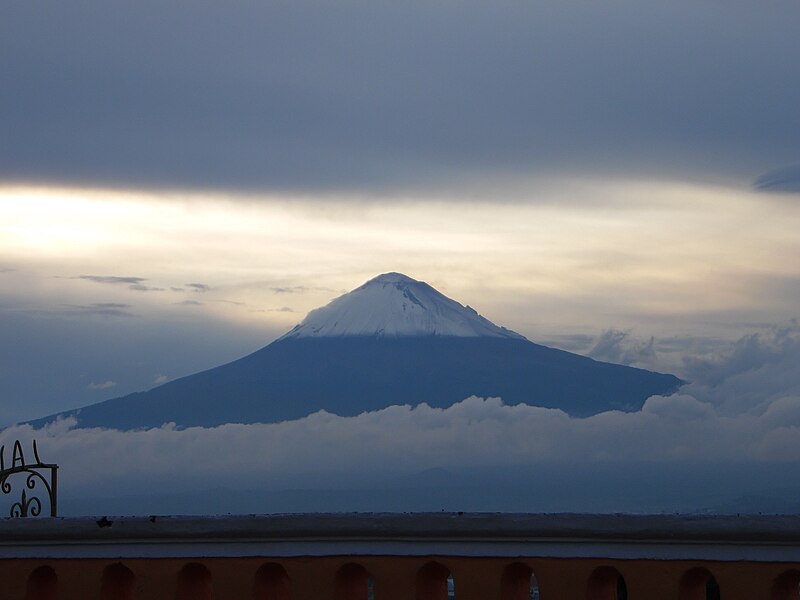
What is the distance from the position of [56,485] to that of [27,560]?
2.06 metres

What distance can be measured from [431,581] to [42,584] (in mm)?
2379

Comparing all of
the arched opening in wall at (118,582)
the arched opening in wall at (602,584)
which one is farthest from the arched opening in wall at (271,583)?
the arched opening in wall at (602,584)

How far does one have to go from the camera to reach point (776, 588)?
22.6 ft

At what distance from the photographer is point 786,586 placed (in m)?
6.92

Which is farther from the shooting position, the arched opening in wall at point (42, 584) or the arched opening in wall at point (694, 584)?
the arched opening in wall at point (42, 584)

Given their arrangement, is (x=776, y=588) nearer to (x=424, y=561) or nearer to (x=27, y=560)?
(x=424, y=561)

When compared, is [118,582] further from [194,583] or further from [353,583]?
[353,583]

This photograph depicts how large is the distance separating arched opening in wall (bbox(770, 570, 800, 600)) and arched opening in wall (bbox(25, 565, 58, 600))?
419cm

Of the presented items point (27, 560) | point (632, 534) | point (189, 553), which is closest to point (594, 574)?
point (632, 534)

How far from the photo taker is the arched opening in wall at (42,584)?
769 cm

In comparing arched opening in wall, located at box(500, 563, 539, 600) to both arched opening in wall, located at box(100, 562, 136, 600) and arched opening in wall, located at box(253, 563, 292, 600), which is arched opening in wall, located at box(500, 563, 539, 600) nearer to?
arched opening in wall, located at box(253, 563, 292, 600)

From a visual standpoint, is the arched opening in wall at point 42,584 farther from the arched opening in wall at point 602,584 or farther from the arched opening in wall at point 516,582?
the arched opening in wall at point 602,584

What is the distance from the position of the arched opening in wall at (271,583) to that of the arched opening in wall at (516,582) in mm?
1272

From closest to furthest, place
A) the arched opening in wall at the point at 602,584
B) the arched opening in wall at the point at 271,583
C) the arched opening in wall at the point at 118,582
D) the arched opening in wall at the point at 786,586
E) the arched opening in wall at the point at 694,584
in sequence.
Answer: the arched opening in wall at the point at 786,586 → the arched opening in wall at the point at 694,584 → the arched opening in wall at the point at 602,584 → the arched opening in wall at the point at 271,583 → the arched opening in wall at the point at 118,582
